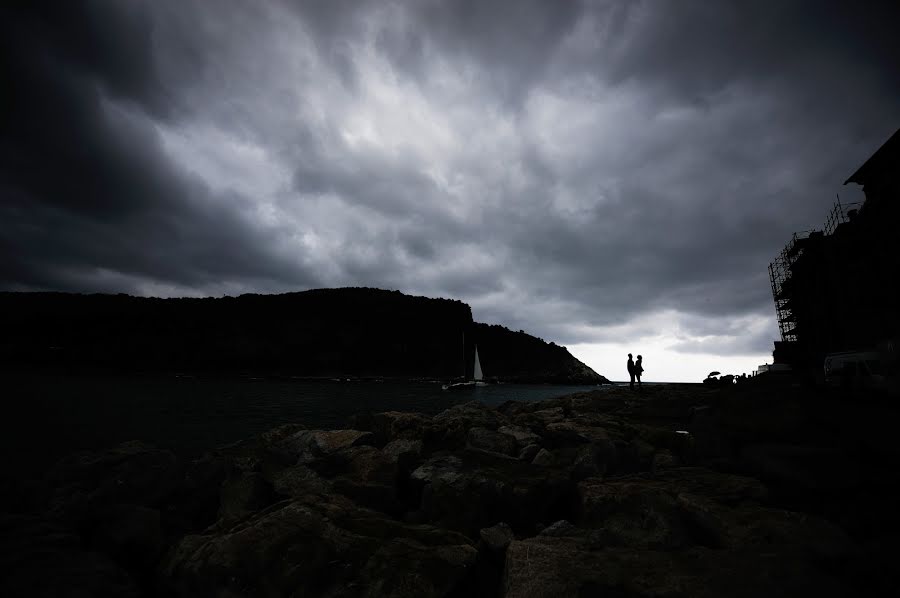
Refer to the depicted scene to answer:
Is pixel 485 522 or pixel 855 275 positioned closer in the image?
pixel 485 522

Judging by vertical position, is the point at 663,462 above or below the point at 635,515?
above

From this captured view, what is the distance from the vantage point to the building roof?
25.4 meters

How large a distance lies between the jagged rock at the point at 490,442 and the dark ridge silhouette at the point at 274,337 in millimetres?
146212

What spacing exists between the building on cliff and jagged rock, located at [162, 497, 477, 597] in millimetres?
29613

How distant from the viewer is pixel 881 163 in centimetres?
2689

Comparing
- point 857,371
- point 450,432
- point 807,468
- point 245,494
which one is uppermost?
point 857,371

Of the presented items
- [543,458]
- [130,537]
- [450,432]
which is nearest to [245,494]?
[130,537]

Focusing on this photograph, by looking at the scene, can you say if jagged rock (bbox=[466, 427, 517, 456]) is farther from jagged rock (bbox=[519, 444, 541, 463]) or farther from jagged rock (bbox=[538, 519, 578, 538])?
jagged rock (bbox=[538, 519, 578, 538])

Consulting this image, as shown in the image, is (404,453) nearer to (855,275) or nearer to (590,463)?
(590,463)

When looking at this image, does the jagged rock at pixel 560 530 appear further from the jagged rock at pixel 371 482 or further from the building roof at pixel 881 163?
the building roof at pixel 881 163

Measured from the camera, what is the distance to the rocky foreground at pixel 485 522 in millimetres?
3332

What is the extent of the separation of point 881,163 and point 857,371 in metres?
22.0

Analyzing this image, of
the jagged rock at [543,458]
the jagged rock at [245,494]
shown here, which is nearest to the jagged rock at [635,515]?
the jagged rock at [543,458]

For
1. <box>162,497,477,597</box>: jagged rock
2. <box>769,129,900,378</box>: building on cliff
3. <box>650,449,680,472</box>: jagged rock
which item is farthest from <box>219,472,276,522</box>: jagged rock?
<box>769,129,900,378</box>: building on cliff
